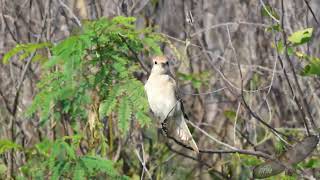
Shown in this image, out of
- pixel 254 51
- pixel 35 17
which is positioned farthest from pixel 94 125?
pixel 254 51

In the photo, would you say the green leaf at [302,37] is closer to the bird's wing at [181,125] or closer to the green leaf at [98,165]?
the bird's wing at [181,125]

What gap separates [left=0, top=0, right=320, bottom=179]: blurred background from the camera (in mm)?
5887

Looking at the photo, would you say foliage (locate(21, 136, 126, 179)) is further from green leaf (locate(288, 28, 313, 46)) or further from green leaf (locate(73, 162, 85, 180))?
green leaf (locate(288, 28, 313, 46))

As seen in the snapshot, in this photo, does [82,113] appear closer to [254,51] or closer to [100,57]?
[100,57]

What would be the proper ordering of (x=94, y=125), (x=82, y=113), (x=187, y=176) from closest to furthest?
(x=94, y=125), (x=82, y=113), (x=187, y=176)

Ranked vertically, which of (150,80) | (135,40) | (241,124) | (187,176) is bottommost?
(187,176)

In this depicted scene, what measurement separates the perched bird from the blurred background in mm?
628

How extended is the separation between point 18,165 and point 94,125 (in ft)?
6.16

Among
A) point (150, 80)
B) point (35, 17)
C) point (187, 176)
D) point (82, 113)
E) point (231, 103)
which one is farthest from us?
point (231, 103)

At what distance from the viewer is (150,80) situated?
423 cm

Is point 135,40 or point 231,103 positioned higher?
point 135,40

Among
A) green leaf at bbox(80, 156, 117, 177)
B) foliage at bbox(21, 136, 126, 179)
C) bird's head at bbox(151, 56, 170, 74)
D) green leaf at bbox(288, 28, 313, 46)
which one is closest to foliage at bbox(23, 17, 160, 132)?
bird's head at bbox(151, 56, 170, 74)

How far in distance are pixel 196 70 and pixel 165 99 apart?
126 inches

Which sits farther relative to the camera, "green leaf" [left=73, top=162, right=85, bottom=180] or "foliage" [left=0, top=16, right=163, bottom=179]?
"green leaf" [left=73, top=162, right=85, bottom=180]
